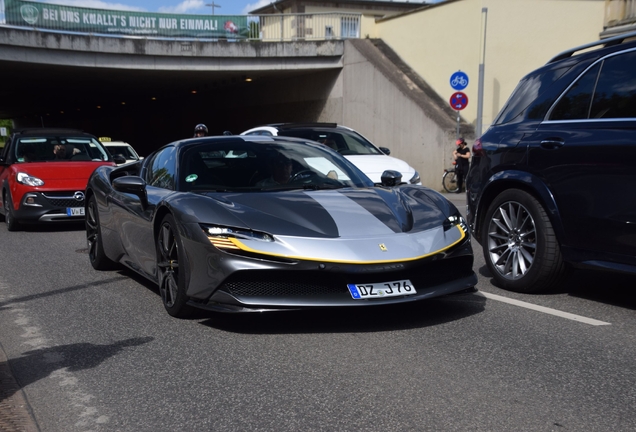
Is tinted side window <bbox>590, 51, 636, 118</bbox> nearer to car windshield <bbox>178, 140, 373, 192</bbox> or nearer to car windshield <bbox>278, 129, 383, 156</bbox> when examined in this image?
car windshield <bbox>178, 140, 373, 192</bbox>

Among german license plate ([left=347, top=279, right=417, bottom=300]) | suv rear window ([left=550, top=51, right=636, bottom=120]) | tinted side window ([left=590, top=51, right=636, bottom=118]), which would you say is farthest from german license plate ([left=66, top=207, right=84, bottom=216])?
tinted side window ([left=590, top=51, right=636, bottom=118])

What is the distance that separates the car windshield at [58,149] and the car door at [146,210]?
6.68m

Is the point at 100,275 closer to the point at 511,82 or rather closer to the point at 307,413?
the point at 307,413

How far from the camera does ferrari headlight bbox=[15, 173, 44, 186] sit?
1244 cm

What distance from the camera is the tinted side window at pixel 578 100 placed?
6.07m

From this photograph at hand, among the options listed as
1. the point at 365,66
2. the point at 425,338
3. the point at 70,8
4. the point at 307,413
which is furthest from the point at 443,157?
the point at 307,413

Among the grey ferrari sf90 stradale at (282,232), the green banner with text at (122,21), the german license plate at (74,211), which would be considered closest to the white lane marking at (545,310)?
the grey ferrari sf90 stradale at (282,232)

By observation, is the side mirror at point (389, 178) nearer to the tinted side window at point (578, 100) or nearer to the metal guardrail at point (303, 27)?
the tinted side window at point (578, 100)

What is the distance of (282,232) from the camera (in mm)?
5066

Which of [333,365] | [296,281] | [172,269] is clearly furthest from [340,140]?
[333,365]

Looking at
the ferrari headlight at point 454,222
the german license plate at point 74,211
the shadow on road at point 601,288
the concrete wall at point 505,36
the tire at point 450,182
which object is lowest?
the tire at point 450,182

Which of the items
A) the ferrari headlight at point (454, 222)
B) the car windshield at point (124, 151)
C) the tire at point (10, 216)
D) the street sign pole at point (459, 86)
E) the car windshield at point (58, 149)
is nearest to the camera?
the ferrari headlight at point (454, 222)

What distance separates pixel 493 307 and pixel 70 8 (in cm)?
2396

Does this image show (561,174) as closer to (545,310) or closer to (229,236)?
(545,310)
